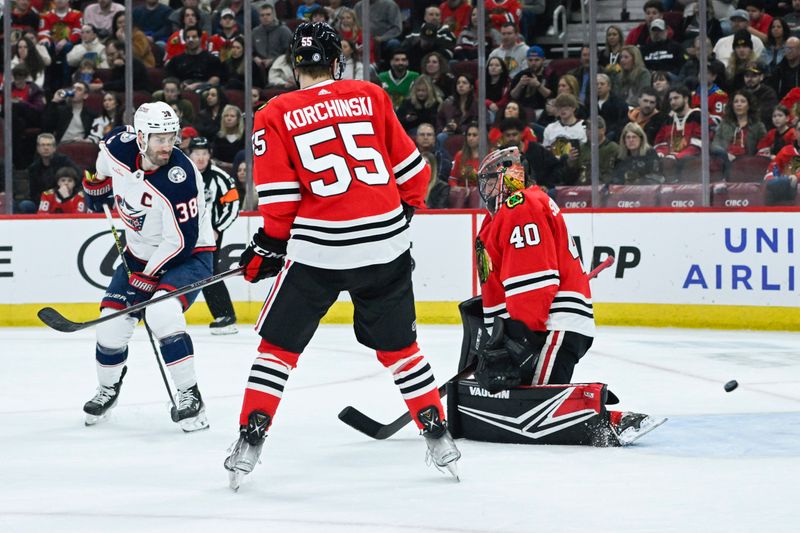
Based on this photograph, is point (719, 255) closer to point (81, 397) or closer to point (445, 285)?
point (445, 285)

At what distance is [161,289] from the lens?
14.7ft

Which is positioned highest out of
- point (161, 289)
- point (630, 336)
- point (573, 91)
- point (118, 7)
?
point (118, 7)

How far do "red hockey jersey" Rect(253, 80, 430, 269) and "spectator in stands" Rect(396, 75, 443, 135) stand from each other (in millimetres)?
5168

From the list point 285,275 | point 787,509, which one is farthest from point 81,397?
point 787,509

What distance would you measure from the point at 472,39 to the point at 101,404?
15.6ft

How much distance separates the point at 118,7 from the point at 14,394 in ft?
14.8

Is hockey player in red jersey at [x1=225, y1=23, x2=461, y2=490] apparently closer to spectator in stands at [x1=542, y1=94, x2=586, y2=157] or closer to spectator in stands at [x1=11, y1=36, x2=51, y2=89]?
spectator in stands at [x1=542, y1=94, x2=586, y2=157]

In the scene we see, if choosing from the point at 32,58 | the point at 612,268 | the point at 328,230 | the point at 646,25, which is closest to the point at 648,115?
the point at 646,25

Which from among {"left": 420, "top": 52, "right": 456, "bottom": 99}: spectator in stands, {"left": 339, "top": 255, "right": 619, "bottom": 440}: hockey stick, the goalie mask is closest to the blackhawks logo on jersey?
the goalie mask

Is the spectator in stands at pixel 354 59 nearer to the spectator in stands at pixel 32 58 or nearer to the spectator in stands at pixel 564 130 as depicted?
the spectator in stands at pixel 564 130

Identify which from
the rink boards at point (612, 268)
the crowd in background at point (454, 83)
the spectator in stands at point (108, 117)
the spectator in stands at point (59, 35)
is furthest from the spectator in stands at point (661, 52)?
the spectator in stands at point (59, 35)

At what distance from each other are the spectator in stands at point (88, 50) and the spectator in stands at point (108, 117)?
287 millimetres

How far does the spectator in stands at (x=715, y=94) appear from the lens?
7906 mm

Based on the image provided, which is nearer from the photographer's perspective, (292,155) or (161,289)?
(292,155)
